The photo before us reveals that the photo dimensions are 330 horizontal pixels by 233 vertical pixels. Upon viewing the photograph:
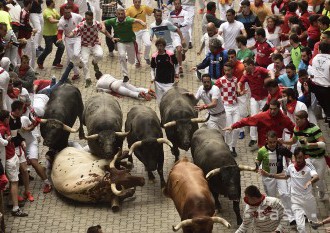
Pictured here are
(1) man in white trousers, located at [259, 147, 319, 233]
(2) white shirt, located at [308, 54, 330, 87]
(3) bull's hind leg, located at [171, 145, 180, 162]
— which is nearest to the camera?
(1) man in white trousers, located at [259, 147, 319, 233]

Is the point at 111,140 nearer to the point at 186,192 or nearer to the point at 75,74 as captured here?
the point at 186,192

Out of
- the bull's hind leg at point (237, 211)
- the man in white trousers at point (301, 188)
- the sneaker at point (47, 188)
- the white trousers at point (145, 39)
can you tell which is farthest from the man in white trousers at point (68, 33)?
the man in white trousers at point (301, 188)

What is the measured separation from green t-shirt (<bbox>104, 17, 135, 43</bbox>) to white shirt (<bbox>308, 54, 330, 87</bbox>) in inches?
258

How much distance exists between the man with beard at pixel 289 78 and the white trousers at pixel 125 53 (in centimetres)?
593

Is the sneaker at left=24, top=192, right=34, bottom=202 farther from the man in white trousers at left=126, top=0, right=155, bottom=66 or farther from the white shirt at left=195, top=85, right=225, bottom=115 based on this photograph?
the man in white trousers at left=126, top=0, right=155, bottom=66

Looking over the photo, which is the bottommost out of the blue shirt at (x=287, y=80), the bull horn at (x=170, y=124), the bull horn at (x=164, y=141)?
the bull horn at (x=170, y=124)

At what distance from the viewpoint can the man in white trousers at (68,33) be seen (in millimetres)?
26281

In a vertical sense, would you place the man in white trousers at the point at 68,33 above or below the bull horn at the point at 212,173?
below

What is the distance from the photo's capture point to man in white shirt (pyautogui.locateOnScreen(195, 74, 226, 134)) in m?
21.1

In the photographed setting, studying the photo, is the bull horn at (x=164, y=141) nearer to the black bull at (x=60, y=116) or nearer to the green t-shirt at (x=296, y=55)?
the black bull at (x=60, y=116)

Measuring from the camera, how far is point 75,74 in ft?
87.8

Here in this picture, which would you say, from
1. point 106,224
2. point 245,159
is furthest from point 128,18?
point 106,224

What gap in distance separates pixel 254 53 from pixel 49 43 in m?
6.31

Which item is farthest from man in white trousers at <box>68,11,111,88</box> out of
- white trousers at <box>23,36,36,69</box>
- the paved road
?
the paved road
